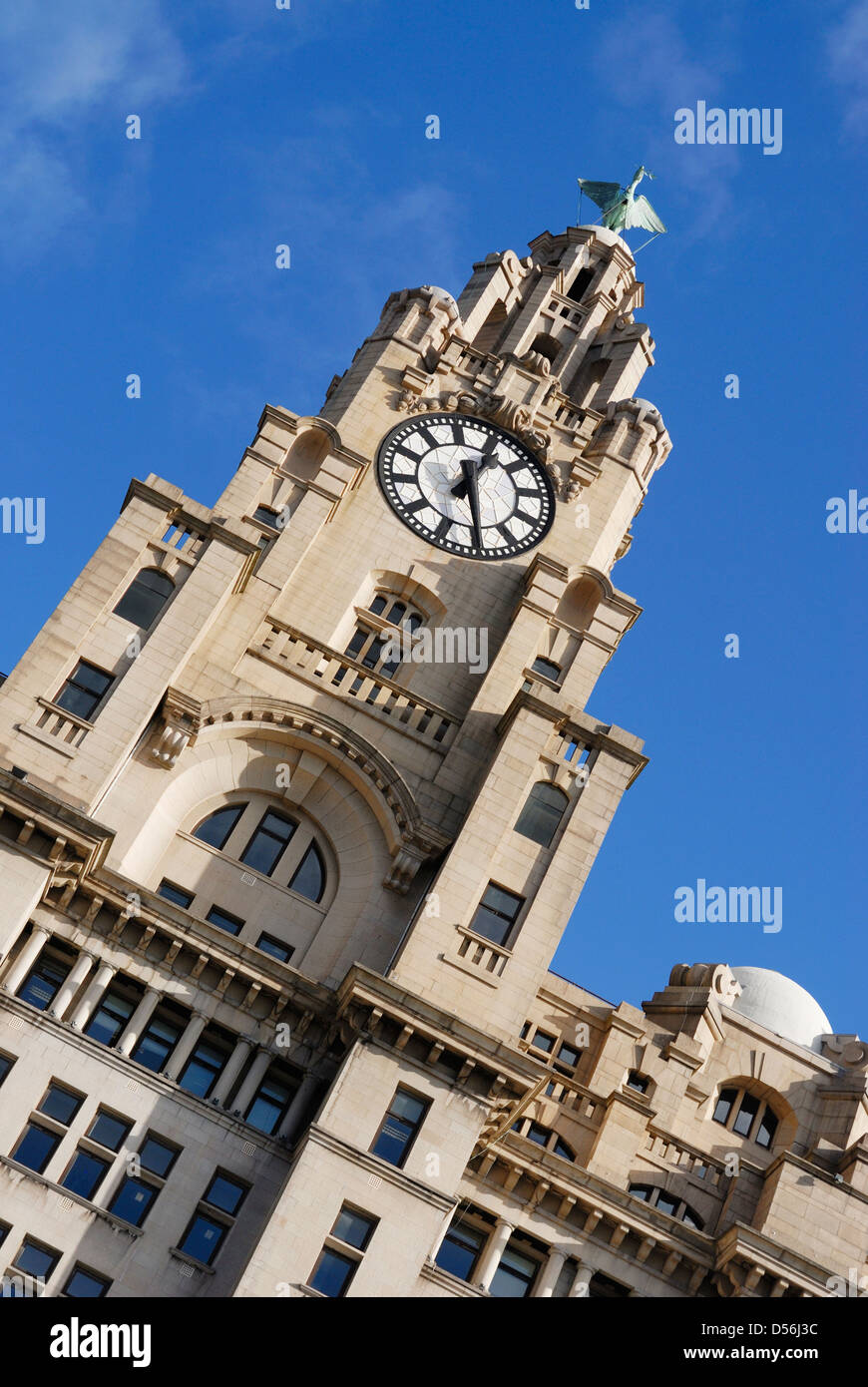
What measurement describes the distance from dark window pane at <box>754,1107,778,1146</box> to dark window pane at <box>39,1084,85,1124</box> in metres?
20.0

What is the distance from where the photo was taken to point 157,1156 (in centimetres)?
3838

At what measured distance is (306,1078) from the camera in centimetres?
4034

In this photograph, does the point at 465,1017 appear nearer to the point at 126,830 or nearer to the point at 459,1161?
the point at 459,1161

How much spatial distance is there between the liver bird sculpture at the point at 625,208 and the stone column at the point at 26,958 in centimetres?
4315

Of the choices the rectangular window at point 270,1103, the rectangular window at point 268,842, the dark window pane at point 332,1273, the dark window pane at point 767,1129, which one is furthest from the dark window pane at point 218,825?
the dark window pane at point 767,1129

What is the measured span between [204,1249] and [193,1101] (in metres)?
3.12

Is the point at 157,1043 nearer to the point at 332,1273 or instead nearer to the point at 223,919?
the point at 223,919

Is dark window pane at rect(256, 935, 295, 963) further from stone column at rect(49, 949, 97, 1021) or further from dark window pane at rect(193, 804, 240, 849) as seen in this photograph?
stone column at rect(49, 949, 97, 1021)

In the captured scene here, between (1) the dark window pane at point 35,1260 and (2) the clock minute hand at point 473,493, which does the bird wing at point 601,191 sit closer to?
(2) the clock minute hand at point 473,493

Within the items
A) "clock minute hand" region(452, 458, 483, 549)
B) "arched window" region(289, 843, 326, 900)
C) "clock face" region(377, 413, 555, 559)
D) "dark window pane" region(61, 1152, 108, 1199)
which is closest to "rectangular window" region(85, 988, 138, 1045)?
"dark window pane" region(61, 1152, 108, 1199)

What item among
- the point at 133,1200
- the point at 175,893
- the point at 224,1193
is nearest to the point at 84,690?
the point at 175,893

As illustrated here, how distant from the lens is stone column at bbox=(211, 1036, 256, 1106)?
39.5 meters

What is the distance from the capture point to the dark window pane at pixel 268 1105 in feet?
130
